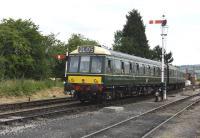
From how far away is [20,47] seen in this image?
4262 cm

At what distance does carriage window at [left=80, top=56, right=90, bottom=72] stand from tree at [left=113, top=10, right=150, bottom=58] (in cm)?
5688

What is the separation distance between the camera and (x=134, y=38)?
278 feet

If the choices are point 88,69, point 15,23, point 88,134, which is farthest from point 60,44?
point 88,134

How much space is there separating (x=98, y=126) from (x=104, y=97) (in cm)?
836

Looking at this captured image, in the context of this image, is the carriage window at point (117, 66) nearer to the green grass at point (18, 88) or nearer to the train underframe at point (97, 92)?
the train underframe at point (97, 92)

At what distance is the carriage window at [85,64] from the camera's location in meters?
22.7

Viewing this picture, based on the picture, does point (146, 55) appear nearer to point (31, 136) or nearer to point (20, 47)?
point (20, 47)

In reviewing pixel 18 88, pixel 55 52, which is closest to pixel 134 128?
pixel 18 88

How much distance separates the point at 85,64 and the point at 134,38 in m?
62.6

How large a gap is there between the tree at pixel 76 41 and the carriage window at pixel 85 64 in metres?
50.9

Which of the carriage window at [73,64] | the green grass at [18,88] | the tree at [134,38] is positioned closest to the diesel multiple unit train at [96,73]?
the carriage window at [73,64]

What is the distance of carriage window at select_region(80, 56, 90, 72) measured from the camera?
894 inches

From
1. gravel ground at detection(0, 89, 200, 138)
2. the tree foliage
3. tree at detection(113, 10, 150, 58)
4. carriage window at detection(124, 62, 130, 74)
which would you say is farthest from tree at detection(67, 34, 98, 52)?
gravel ground at detection(0, 89, 200, 138)

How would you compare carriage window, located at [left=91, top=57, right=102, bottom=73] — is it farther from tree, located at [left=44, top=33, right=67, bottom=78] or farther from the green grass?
tree, located at [left=44, top=33, right=67, bottom=78]
